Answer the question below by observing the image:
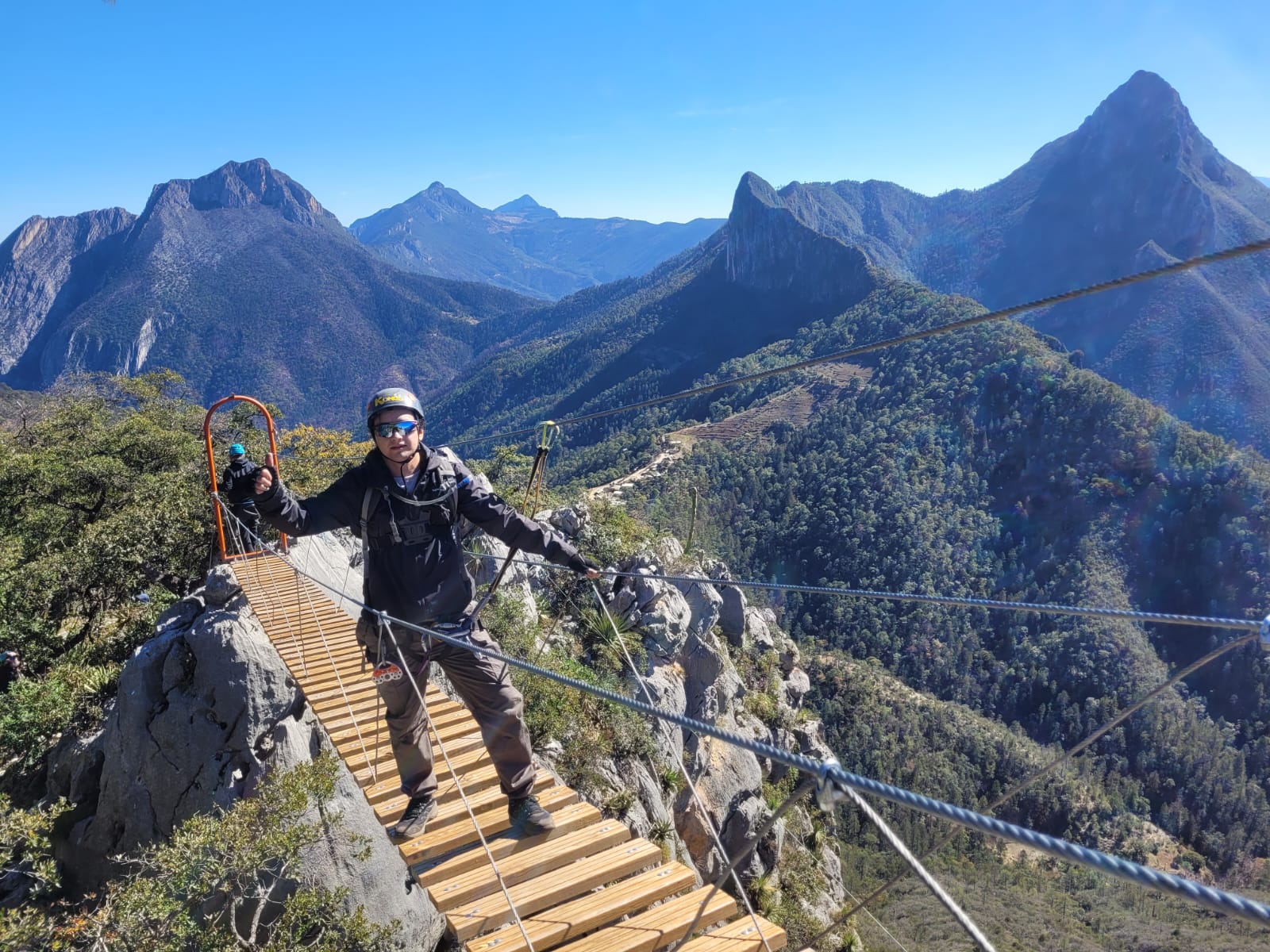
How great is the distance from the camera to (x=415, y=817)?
4453mm

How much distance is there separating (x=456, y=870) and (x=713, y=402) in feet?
407

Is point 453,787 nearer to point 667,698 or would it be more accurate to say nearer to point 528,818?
point 528,818

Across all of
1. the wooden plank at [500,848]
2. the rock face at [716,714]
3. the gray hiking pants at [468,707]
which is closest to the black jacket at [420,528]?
the gray hiking pants at [468,707]

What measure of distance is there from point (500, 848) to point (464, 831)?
291mm

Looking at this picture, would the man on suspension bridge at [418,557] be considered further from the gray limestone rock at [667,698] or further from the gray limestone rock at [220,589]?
the gray limestone rock at [667,698]

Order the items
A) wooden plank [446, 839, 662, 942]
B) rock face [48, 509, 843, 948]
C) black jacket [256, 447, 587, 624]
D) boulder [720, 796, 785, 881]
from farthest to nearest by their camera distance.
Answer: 1. boulder [720, 796, 785, 881]
2. rock face [48, 509, 843, 948]
3. black jacket [256, 447, 587, 624]
4. wooden plank [446, 839, 662, 942]

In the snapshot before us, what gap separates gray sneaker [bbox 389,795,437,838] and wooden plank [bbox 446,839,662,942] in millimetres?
694

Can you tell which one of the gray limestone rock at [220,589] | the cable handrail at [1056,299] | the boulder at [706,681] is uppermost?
the cable handrail at [1056,299]

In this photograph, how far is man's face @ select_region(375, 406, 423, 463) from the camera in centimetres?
395

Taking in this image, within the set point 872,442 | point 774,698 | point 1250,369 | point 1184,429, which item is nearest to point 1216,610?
point 1184,429

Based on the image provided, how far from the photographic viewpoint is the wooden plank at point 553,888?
147 inches

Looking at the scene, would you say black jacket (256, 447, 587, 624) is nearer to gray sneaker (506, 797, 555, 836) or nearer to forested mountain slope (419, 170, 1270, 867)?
gray sneaker (506, 797, 555, 836)

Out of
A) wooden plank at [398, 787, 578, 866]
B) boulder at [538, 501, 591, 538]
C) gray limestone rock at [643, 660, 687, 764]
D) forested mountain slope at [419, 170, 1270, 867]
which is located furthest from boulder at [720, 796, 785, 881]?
forested mountain slope at [419, 170, 1270, 867]

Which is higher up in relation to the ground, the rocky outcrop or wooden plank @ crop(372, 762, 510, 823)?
the rocky outcrop
